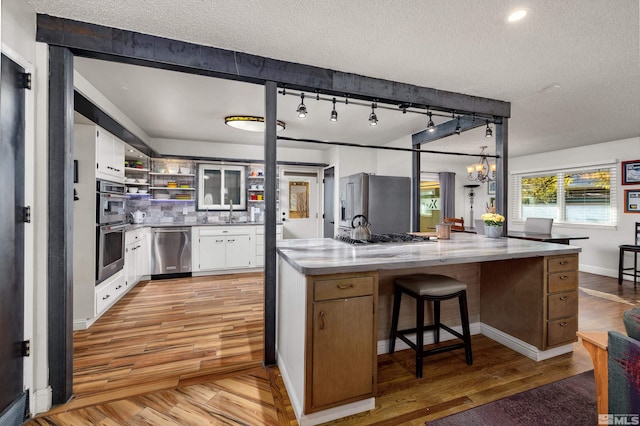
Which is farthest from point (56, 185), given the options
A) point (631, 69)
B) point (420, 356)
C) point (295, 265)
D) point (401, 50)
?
point (631, 69)

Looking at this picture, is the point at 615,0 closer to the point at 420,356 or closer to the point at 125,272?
the point at 420,356

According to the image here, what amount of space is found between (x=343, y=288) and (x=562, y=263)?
6.28 feet

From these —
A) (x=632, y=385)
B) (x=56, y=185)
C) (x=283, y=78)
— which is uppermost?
(x=283, y=78)

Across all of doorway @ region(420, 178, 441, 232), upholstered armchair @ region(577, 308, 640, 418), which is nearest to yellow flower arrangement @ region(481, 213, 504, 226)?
upholstered armchair @ region(577, 308, 640, 418)

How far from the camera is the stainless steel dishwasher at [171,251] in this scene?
15.1 ft

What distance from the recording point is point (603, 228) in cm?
519

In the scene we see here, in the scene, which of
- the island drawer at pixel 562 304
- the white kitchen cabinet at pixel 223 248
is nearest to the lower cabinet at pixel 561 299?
the island drawer at pixel 562 304

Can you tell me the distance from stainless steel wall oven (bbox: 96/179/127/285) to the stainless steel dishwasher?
0.95m

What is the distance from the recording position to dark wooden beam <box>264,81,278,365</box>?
2156 millimetres

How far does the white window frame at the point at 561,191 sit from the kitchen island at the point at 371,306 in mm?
4226

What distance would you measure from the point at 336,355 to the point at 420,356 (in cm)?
80

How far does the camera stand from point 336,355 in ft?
5.27

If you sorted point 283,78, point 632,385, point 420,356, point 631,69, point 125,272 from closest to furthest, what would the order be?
point 632,385
point 420,356
point 283,78
point 631,69
point 125,272

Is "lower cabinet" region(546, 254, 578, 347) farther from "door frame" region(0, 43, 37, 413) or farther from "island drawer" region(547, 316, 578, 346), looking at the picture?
"door frame" region(0, 43, 37, 413)
